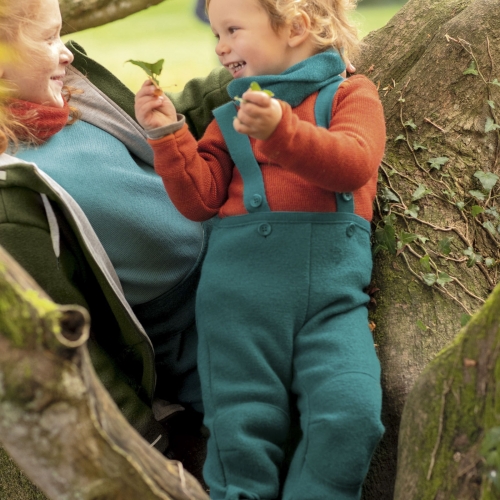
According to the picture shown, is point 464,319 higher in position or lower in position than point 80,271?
higher

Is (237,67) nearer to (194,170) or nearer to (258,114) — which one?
(194,170)

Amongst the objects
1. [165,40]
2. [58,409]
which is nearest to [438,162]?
[58,409]

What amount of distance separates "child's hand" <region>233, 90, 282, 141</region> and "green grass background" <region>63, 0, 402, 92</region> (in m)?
2.87

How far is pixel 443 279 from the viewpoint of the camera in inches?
75.2

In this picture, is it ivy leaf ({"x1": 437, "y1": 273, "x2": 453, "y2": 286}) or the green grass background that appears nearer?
ivy leaf ({"x1": 437, "y1": 273, "x2": 453, "y2": 286})

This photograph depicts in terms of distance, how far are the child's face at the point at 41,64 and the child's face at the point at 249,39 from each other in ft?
1.64

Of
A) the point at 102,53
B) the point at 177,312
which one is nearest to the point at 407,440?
the point at 177,312

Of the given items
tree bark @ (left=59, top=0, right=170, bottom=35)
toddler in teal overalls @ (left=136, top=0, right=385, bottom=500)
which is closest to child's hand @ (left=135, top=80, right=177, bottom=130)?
toddler in teal overalls @ (left=136, top=0, right=385, bottom=500)

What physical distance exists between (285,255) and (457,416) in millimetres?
571

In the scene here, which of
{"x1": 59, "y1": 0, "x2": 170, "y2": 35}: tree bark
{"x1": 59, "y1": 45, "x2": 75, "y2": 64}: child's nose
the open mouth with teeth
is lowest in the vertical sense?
{"x1": 59, "y1": 0, "x2": 170, "y2": 35}: tree bark

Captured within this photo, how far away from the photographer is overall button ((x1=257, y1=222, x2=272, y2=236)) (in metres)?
1.63

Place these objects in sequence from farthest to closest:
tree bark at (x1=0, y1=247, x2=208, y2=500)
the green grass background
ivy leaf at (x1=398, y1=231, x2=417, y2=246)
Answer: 1. the green grass background
2. ivy leaf at (x1=398, y1=231, x2=417, y2=246)
3. tree bark at (x1=0, y1=247, x2=208, y2=500)

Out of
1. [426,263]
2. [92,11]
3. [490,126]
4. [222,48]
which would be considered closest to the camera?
[222,48]

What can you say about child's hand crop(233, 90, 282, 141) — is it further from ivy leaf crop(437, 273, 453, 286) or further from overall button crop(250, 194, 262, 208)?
ivy leaf crop(437, 273, 453, 286)
